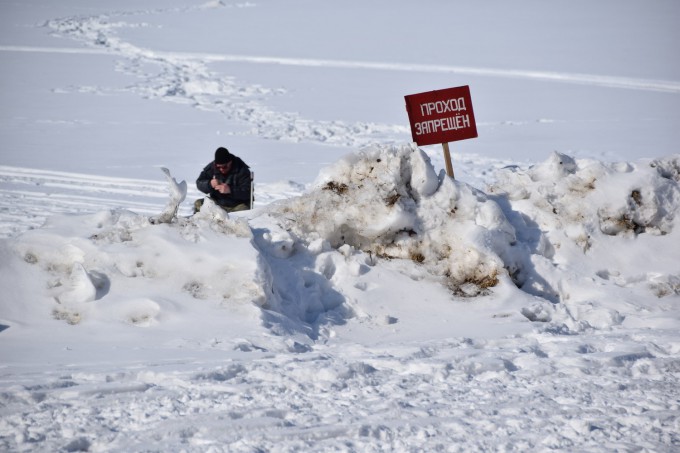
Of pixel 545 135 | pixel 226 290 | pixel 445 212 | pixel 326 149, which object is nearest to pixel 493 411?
pixel 226 290

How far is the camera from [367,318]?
15.9 feet

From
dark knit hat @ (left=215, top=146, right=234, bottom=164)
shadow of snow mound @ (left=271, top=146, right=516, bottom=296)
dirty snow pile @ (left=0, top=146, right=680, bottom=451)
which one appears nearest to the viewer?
dirty snow pile @ (left=0, top=146, right=680, bottom=451)

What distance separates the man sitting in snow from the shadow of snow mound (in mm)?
1896

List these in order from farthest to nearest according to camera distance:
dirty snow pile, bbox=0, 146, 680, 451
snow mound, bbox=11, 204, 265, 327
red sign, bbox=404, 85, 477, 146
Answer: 1. red sign, bbox=404, 85, 477, 146
2. snow mound, bbox=11, 204, 265, 327
3. dirty snow pile, bbox=0, 146, 680, 451

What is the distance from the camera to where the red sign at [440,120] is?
20.4 ft

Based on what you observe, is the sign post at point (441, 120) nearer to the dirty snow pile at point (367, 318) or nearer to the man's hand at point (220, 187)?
the dirty snow pile at point (367, 318)

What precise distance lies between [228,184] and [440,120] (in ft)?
7.27

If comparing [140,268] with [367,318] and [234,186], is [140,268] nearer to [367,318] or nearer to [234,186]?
[367,318]

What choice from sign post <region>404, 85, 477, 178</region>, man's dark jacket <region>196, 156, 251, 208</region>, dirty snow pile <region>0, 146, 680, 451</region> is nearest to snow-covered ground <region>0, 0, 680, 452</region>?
dirty snow pile <region>0, 146, 680, 451</region>

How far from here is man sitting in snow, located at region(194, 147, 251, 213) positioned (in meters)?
7.37

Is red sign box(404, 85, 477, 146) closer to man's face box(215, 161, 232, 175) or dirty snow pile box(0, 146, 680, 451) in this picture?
dirty snow pile box(0, 146, 680, 451)

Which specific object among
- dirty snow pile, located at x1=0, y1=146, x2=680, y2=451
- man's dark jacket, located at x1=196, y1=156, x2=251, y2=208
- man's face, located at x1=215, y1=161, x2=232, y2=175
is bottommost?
dirty snow pile, located at x1=0, y1=146, x2=680, y2=451

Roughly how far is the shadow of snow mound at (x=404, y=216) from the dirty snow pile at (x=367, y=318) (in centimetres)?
1

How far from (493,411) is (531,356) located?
76cm
